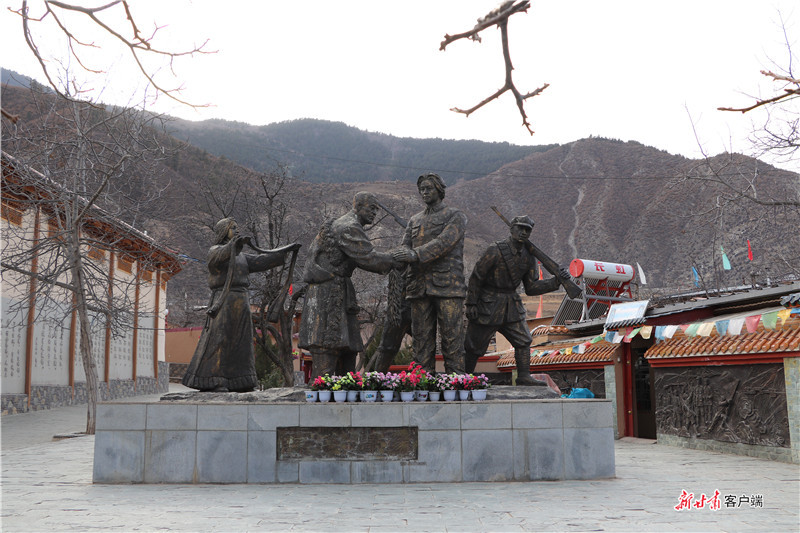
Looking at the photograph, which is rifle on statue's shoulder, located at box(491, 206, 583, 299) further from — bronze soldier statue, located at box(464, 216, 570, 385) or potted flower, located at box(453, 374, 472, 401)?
potted flower, located at box(453, 374, 472, 401)

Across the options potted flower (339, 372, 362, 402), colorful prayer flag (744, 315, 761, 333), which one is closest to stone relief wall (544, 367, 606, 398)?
colorful prayer flag (744, 315, 761, 333)

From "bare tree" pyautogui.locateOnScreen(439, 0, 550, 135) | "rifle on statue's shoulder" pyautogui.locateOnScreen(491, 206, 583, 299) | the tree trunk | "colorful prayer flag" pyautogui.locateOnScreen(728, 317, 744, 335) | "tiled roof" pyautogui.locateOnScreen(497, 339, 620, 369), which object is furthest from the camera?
"tiled roof" pyautogui.locateOnScreen(497, 339, 620, 369)

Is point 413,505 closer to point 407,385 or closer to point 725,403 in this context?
point 407,385

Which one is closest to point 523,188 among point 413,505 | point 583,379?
point 583,379

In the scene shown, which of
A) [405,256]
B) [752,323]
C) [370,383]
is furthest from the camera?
[752,323]

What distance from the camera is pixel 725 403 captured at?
34.5 feet

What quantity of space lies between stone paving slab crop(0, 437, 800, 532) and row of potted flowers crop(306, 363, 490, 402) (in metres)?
0.91

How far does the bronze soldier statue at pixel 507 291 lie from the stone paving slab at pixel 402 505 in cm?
193

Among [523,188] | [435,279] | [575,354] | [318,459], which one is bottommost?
[318,459]

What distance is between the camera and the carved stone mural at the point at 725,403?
31.3 feet

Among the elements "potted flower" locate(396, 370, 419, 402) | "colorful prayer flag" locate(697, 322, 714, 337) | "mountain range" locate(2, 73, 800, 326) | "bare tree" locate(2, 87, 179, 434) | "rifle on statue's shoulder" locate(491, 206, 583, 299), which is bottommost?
"potted flower" locate(396, 370, 419, 402)

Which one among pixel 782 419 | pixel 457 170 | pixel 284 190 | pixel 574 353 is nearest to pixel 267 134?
pixel 457 170

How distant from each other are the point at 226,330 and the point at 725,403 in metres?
7.87

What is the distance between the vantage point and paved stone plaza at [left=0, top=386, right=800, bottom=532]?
4.78 metres
